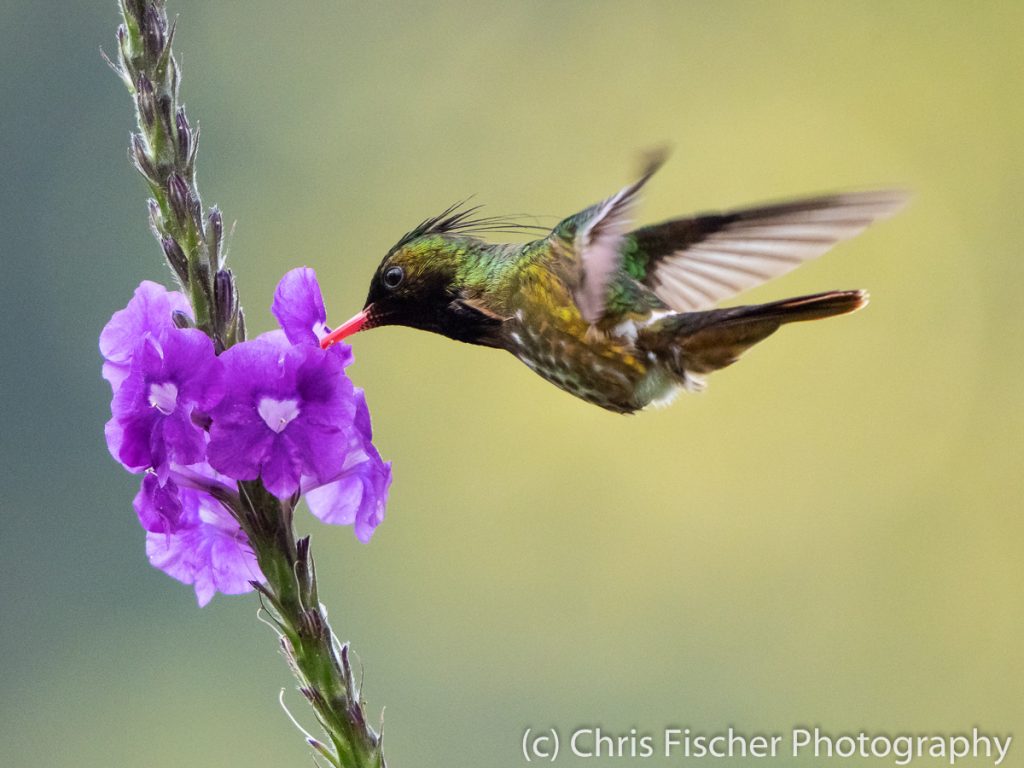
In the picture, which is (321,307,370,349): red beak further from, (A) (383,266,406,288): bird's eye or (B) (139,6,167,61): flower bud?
(B) (139,6,167,61): flower bud

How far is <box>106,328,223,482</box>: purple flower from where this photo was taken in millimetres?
1199

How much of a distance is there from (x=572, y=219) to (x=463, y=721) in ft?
12.7

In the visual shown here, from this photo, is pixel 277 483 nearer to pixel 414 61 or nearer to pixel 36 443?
pixel 36 443

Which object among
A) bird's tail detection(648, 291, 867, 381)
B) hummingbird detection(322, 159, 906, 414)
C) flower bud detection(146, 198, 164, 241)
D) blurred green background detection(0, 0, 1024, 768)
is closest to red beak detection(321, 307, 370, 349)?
hummingbird detection(322, 159, 906, 414)

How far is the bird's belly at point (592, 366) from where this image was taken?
1.82m

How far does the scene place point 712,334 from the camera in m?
1.86

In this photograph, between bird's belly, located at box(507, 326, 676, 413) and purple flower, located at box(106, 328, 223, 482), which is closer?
purple flower, located at box(106, 328, 223, 482)

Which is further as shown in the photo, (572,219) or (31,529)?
(31,529)

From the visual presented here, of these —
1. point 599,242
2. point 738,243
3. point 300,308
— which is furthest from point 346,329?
point 738,243

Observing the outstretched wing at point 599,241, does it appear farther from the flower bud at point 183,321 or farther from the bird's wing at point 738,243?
the flower bud at point 183,321

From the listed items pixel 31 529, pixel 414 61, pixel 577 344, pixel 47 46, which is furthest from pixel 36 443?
pixel 577 344

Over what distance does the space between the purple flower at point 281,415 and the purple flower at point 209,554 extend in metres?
0.20

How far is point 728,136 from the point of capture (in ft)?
20.0

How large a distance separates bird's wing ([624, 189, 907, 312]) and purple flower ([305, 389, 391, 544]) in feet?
2.02
